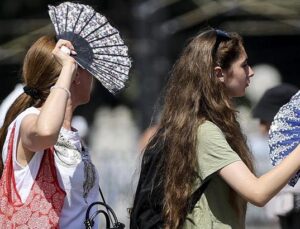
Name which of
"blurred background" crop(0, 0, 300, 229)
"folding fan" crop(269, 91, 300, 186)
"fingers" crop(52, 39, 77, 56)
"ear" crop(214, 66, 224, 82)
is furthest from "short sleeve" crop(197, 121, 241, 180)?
"blurred background" crop(0, 0, 300, 229)

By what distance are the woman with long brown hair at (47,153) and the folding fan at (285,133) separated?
2.07 feet

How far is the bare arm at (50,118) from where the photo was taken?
2943 millimetres

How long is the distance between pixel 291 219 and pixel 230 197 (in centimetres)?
139

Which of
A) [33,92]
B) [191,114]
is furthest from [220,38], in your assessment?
[33,92]

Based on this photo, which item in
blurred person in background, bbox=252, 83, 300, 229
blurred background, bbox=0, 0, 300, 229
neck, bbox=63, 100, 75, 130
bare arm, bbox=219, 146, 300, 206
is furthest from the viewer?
blurred background, bbox=0, 0, 300, 229

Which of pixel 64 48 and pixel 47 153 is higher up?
pixel 64 48

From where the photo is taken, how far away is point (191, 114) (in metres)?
3.12

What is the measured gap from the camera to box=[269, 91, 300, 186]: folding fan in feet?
11.0

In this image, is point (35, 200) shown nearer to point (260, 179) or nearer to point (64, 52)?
point (64, 52)

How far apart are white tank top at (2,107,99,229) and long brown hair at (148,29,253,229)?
0.29 m

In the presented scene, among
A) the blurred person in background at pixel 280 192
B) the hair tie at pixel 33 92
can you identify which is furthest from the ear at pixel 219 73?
the blurred person in background at pixel 280 192

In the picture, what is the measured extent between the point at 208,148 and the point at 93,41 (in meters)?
0.56

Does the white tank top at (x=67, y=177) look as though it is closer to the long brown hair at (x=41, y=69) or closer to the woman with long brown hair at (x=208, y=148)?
the long brown hair at (x=41, y=69)

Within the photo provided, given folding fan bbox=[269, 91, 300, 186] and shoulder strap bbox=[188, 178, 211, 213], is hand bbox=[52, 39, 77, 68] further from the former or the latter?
folding fan bbox=[269, 91, 300, 186]
